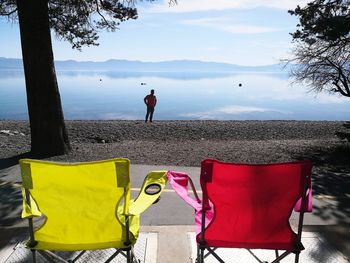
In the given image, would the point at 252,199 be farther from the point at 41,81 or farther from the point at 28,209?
the point at 41,81

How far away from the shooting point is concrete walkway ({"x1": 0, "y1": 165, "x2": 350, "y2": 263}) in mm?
3633

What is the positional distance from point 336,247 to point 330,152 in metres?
7.25

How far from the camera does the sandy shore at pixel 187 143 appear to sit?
857 cm

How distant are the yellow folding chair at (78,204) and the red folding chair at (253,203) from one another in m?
0.58

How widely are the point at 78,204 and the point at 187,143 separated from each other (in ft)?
31.3

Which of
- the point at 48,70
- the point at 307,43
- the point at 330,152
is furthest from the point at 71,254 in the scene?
the point at 307,43

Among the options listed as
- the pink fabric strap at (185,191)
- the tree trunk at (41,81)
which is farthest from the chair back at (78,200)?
the tree trunk at (41,81)

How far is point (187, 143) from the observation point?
12039mm

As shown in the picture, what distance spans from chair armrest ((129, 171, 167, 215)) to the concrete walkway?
0.91 metres

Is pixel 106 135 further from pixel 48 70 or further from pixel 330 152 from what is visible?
pixel 330 152

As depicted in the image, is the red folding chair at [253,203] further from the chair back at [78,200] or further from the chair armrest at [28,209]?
the chair armrest at [28,209]

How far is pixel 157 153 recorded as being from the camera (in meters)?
9.02

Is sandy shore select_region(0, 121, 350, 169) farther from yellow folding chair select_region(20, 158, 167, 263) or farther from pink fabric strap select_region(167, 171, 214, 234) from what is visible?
yellow folding chair select_region(20, 158, 167, 263)

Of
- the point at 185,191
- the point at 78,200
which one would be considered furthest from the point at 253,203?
the point at 78,200
